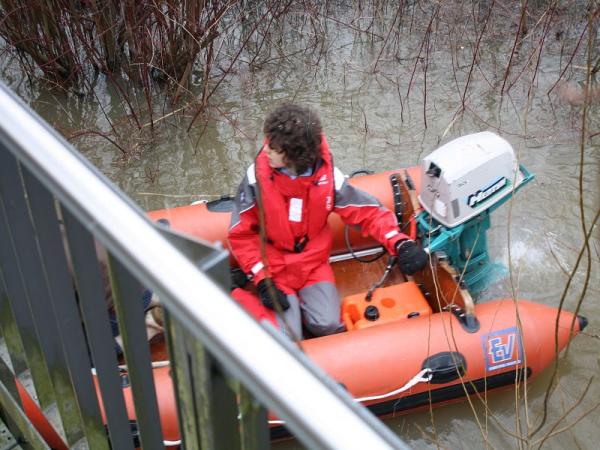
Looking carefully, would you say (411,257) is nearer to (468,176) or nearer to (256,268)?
(468,176)

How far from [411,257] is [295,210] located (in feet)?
1.94

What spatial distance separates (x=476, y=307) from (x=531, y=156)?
2.31m

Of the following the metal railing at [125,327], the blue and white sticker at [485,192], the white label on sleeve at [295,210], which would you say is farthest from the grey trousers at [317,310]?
the metal railing at [125,327]

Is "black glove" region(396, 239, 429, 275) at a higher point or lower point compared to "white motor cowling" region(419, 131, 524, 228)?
lower

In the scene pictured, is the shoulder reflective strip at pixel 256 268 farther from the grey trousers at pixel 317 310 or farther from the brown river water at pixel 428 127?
the brown river water at pixel 428 127

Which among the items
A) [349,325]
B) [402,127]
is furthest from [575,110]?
[349,325]

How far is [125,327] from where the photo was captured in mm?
828

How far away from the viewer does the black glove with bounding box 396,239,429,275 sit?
2877mm

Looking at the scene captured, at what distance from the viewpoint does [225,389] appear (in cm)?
70

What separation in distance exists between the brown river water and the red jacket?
0.85 meters

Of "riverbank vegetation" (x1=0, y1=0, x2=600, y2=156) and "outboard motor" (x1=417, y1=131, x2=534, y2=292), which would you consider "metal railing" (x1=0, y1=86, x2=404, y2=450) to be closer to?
"outboard motor" (x1=417, y1=131, x2=534, y2=292)

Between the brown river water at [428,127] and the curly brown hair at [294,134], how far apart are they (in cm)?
110

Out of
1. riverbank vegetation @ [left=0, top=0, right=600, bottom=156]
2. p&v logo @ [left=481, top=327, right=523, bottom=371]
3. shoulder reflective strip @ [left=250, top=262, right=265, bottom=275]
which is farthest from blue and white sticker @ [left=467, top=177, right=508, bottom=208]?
riverbank vegetation @ [left=0, top=0, right=600, bottom=156]

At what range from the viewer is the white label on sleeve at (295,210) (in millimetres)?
2941
